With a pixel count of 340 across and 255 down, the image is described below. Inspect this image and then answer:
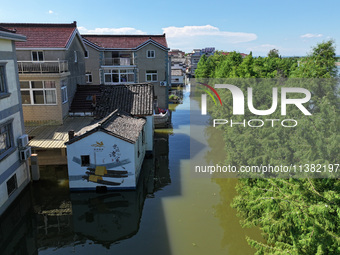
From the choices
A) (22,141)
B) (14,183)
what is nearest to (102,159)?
(22,141)

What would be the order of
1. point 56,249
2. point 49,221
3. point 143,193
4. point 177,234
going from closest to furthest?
1. point 56,249
2. point 177,234
3. point 49,221
4. point 143,193

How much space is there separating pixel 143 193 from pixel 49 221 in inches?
Answer: 199

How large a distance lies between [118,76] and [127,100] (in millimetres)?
14862

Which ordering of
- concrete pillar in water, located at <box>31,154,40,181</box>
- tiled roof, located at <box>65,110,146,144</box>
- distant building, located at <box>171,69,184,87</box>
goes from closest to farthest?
tiled roof, located at <box>65,110,146,144</box>, concrete pillar in water, located at <box>31,154,40,181</box>, distant building, located at <box>171,69,184,87</box>

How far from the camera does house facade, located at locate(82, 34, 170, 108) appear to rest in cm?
3431

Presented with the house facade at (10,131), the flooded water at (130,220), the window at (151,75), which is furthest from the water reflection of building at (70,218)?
the window at (151,75)

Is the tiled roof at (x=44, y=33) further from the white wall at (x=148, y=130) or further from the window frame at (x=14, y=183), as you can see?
the window frame at (x=14, y=183)

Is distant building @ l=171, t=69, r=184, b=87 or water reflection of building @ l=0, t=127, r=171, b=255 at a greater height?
distant building @ l=171, t=69, r=184, b=87

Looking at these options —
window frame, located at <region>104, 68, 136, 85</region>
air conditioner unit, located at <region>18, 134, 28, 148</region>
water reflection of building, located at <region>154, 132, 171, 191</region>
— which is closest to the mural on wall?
water reflection of building, located at <region>154, 132, 171, 191</region>

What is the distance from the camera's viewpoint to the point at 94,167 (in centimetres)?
1526

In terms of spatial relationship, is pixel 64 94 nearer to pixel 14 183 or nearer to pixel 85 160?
pixel 85 160

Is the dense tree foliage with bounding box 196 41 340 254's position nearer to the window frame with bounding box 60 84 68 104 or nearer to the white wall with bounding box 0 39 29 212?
the white wall with bounding box 0 39 29 212

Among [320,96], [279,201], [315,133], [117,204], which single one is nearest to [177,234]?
[117,204]

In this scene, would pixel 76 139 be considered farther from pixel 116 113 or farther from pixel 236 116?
pixel 236 116
